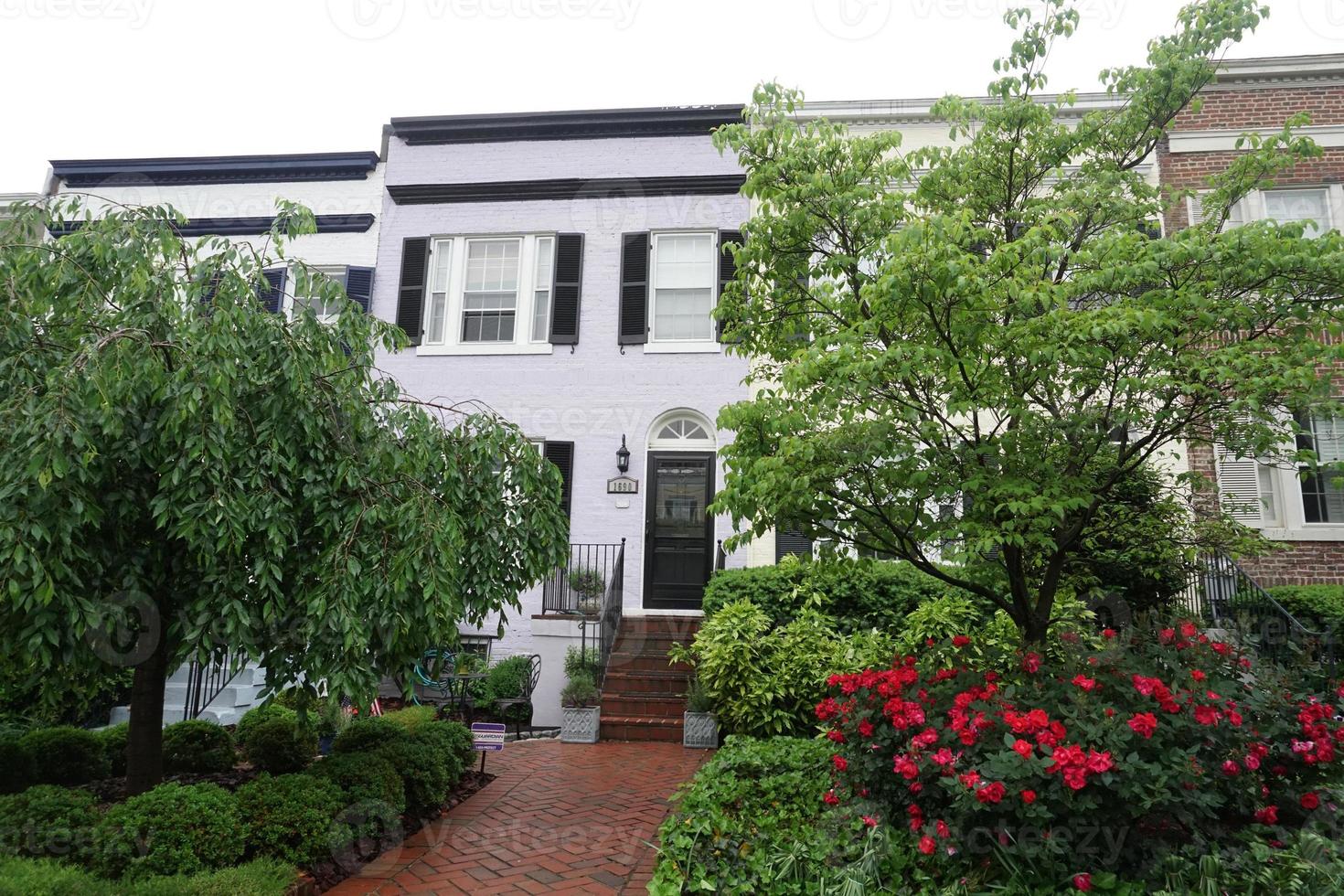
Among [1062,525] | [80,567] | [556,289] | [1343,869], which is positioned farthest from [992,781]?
[556,289]

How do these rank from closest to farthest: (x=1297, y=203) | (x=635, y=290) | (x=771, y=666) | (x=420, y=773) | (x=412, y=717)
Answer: (x=420, y=773) → (x=412, y=717) → (x=771, y=666) → (x=1297, y=203) → (x=635, y=290)

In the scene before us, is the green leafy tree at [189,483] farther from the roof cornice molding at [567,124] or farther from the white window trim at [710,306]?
the roof cornice molding at [567,124]

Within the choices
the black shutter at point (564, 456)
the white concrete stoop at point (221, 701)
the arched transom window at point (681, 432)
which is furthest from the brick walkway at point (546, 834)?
the arched transom window at point (681, 432)

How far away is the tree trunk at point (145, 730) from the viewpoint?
5.11 m

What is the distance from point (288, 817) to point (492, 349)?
8.14m

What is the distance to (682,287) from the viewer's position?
1182 centimetres

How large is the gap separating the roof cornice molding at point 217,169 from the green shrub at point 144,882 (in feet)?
36.0

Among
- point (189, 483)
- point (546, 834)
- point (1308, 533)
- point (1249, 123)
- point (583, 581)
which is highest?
point (1249, 123)

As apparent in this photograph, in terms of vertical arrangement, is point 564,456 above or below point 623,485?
above

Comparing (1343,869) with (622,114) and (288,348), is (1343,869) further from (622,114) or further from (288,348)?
(622,114)

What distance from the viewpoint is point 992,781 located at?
3746 millimetres

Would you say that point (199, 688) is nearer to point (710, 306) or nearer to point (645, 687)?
point (645, 687)

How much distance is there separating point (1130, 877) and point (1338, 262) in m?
3.21

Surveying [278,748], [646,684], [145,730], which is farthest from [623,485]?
[145,730]
